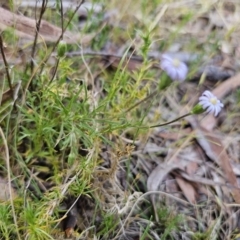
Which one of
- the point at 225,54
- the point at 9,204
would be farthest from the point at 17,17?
the point at 225,54

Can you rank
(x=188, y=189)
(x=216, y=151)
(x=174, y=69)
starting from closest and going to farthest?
(x=174, y=69) → (x=188, y=189) → (x=216, y=151)

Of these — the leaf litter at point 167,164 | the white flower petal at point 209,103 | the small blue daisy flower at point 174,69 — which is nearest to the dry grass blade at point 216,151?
the leaf litter at point 167,164

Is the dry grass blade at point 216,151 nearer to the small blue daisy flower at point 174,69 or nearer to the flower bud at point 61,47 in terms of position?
the small blue daisy flower at point 174,69

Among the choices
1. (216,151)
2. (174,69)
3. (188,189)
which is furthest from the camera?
(216,151)

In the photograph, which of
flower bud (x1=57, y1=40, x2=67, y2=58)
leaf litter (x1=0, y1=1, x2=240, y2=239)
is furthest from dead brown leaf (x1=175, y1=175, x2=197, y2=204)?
flower bud (x1=57, y1=40, x2=67, y2=58)

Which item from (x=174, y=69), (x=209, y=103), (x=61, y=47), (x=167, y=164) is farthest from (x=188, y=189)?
(x=61, y=47)

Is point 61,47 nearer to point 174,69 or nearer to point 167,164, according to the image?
point 174,69

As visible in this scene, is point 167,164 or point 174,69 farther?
point 167,164

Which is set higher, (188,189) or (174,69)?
(174,69)

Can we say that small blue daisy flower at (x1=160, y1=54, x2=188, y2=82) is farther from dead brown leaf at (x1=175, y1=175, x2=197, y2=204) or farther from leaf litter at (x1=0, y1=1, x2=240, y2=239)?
dead brown leaf at (x1=175, y1=175, x2=197, y2=204)
